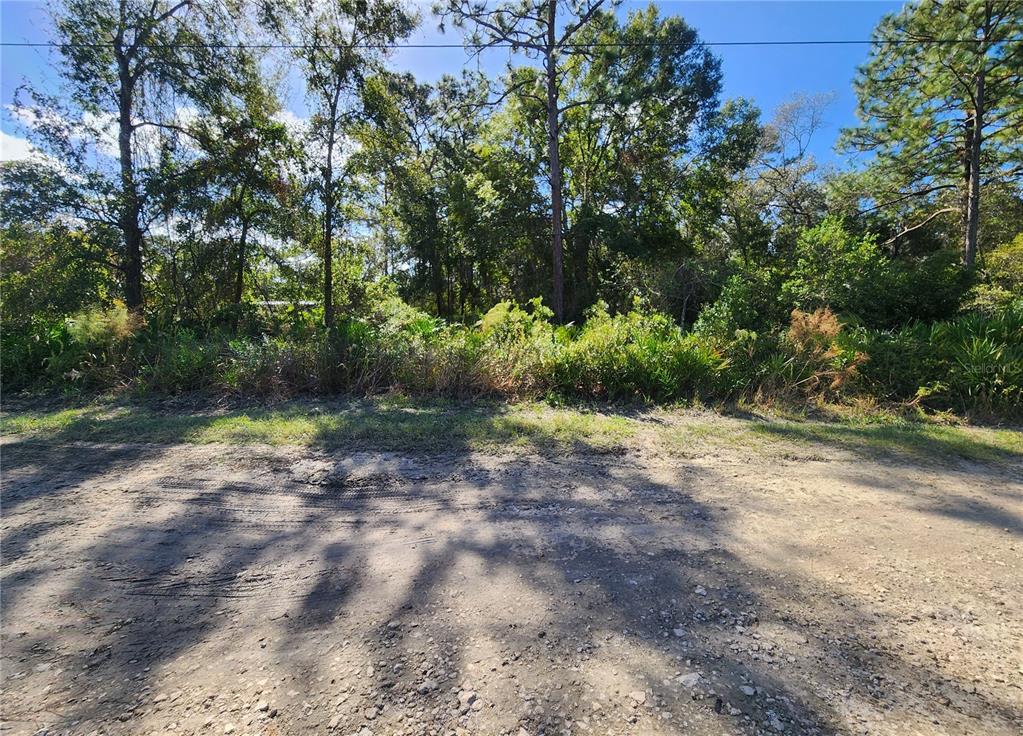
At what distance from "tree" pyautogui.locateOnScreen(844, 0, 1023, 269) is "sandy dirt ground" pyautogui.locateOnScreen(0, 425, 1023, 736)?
41.9 feet

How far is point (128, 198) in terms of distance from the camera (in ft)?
34.1

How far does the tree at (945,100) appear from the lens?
11984 mm

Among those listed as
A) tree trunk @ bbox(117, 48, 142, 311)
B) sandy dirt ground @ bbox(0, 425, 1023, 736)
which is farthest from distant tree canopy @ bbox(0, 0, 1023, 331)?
sandy dirt ground @ bbox(0, 425, 1023, 736)

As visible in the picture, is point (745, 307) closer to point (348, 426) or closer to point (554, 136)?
point (348, 426)

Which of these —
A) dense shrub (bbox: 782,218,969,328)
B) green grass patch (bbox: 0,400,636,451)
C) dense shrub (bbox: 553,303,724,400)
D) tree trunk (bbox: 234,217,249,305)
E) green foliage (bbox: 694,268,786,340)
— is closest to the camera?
green grass patch (bbox: 0,400,636,451)

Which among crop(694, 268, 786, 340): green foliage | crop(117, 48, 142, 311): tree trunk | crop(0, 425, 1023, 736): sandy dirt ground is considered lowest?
crop(0, 425, 1023, 736): sandy dirt ground

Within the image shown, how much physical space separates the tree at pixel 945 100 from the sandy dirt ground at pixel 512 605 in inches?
503

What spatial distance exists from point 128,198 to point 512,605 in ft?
41.6

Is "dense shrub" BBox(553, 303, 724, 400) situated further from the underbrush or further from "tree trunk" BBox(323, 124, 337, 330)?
"tree trunk" BBox(323, 124, 337, 330)

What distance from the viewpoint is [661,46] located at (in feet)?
55.0

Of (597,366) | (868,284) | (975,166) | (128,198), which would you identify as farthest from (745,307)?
(128,198)

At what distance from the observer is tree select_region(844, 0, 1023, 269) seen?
12.0 m

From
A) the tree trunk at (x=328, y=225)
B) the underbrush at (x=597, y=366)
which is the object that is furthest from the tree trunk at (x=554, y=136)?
the underbrush at (x=597, y=366)

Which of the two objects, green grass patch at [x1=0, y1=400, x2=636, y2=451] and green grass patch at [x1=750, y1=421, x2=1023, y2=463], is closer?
green grass patch at [x1=750, y1=421, x2=1023, y2=463]
